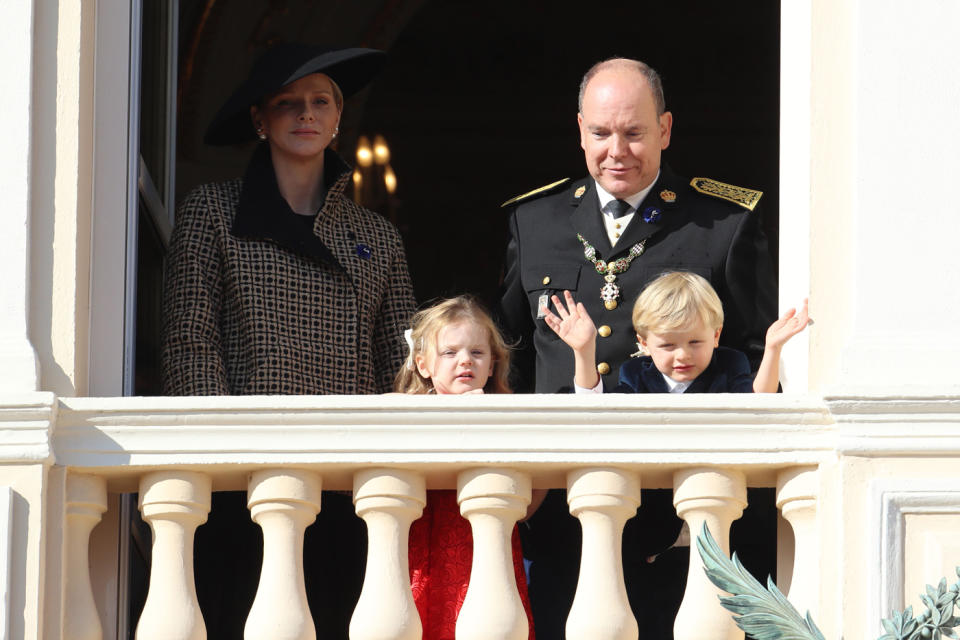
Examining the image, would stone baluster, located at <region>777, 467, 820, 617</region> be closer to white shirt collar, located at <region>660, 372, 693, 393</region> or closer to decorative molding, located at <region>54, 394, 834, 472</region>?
decorative molding, located at <region>54, 394, 834, 472</region>

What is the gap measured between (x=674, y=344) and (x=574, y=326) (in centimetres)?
28

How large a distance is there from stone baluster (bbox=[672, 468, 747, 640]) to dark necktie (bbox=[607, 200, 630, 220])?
38.2 inches

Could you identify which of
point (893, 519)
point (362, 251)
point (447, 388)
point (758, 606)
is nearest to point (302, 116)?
point (362, 251)

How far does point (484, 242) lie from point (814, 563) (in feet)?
19.5

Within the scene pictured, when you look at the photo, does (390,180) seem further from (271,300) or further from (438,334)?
(438,334)

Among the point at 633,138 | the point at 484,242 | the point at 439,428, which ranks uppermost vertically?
the point at 484,242

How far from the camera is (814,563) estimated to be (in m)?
4.32

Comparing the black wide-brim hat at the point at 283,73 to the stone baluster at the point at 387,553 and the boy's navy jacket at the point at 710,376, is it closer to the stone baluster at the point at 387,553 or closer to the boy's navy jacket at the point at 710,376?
the boy's navy jacket at the point at 710,376

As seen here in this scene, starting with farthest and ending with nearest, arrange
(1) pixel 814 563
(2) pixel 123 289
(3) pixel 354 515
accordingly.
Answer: (3) pixel 354 515
(2) pixel 123 289
(1) pixel 814 563

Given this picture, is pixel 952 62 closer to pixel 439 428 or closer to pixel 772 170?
pixel 439 428

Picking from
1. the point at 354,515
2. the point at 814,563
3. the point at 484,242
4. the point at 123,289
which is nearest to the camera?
the point at 814,563

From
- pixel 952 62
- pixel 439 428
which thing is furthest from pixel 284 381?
pixel 952 62

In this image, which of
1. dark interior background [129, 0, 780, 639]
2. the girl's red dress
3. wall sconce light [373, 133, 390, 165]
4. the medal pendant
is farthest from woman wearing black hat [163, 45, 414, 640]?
wall sconce light [373, 133, 390, 165]

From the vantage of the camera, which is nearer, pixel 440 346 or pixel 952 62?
pixel 952 62
